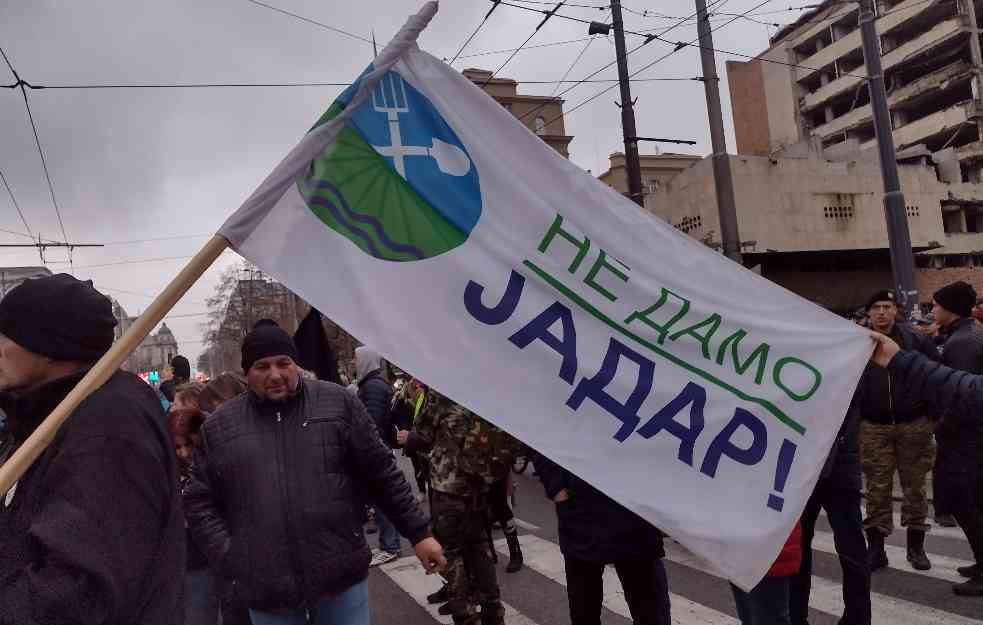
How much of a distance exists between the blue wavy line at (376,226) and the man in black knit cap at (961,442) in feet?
12.7

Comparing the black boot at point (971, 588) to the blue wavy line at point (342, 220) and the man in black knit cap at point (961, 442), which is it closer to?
the man in black knit cap at point (961, 442)

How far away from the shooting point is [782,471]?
2.45 m

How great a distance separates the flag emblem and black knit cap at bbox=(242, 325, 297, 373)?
1.07m

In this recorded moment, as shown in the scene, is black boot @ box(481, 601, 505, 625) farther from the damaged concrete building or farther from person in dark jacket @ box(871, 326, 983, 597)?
the damaged concrete building

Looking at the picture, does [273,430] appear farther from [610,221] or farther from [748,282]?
[748,282]

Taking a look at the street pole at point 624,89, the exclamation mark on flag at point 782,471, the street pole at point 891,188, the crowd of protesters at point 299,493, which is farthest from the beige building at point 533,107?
the exclamation mark on flag at point 782,471

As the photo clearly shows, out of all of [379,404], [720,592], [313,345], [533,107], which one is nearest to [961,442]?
[720,592]

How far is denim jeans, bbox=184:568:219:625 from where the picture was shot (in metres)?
3.54

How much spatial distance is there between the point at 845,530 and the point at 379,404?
14.0ft

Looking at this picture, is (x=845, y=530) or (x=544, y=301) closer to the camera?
(x=544, y=301)

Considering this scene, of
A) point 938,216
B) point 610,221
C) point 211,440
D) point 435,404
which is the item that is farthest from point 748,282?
point 938,216

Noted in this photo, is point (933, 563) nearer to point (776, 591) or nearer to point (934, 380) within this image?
point (776, 591)

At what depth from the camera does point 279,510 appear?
2.71m

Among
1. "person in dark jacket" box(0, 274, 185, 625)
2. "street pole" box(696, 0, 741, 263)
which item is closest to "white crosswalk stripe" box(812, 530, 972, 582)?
"person in dark jacket" box(0, 274, 185, 625)
